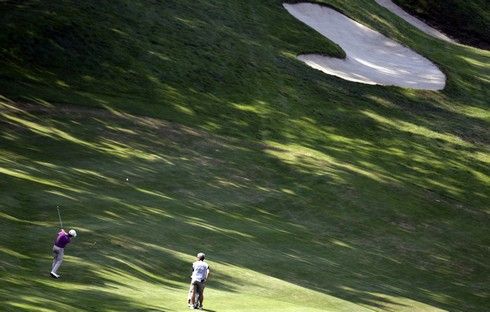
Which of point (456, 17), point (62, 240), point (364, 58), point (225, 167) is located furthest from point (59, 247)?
point (456, 17)

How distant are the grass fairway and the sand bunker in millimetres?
1433

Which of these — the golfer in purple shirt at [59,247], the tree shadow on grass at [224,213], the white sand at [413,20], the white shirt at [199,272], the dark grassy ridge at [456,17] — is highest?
the dark grassy ridge at [456,17]

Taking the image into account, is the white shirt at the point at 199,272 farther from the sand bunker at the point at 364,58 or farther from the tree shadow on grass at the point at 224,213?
the sand bunker at the point at 364,58

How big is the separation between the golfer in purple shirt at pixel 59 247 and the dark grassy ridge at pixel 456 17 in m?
74.1

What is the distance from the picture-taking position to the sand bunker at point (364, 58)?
7712 centimetres

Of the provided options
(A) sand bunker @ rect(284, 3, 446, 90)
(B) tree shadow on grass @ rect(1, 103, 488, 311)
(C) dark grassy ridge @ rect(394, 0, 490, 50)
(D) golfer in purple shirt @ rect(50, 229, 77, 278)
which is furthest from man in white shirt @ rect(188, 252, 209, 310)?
(C) dark grassy ridge @ rect(394, 0, 490, 50)

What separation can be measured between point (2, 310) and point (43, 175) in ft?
65.0

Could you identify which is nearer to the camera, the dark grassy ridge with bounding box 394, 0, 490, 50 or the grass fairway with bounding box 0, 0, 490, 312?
the grass fairway with bounding box 0, 0, 490, 312

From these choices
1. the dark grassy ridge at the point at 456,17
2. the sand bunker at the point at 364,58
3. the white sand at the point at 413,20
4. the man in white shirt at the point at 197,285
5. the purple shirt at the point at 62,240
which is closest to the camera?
the man in white shirt at the point at 197,285

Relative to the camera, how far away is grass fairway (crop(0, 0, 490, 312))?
35.4 m

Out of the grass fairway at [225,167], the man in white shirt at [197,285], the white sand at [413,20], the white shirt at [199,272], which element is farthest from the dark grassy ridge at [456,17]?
the man in white shirt at [197,285]

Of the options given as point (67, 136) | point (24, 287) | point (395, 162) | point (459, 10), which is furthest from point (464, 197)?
point (459, 10)

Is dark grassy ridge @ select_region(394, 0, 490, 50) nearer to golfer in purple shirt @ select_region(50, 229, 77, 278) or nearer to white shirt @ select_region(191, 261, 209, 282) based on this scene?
white shirt @ select_region(191, 261, 209, 282)

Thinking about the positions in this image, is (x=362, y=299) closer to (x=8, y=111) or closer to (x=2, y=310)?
(x=2, y=310)
